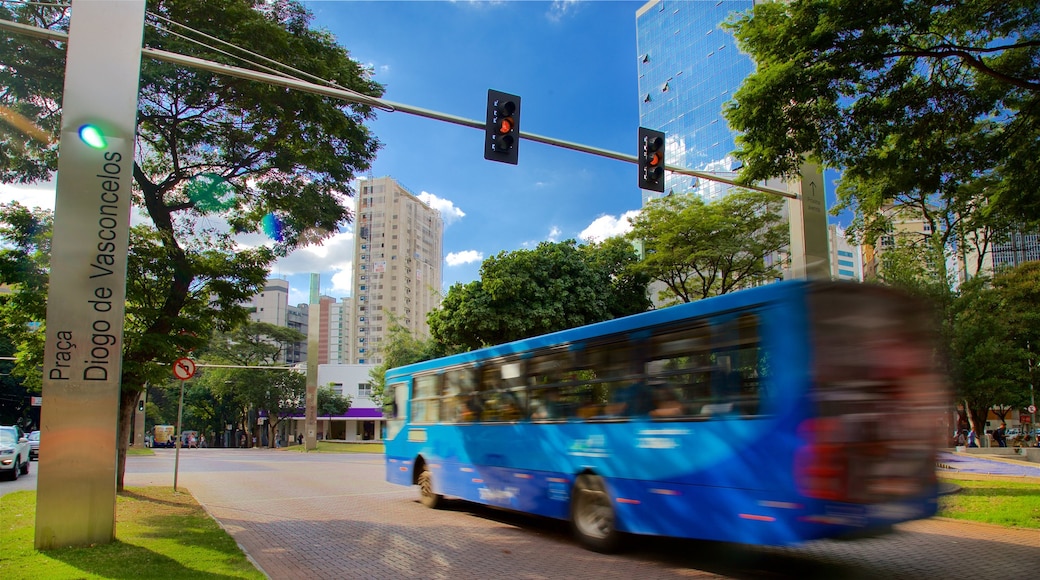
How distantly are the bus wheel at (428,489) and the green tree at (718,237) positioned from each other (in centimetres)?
1702

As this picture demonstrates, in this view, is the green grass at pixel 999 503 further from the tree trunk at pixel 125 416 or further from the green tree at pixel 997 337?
the tree trunk at pixel 125 416

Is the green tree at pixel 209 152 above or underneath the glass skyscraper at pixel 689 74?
underneath

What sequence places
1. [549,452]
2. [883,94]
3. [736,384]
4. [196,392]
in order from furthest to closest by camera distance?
[196,392]
[883,94]
[549,452]
[736,384]

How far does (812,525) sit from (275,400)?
58.4m

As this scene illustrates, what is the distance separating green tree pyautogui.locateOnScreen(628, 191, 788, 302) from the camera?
2703cm

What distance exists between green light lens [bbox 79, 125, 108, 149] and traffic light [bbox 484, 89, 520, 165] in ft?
16.2

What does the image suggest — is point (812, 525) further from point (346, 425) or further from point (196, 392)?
point (346, 425)

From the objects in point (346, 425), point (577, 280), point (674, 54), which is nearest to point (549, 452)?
point (577, 280)

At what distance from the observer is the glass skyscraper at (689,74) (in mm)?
50947

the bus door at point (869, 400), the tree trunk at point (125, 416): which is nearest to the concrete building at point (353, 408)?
the tree trunk at point (125, 416)

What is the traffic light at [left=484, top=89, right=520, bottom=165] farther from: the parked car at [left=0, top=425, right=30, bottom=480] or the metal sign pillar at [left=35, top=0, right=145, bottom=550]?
the parked car at [left=0, top=425, right=30, bottom=480]

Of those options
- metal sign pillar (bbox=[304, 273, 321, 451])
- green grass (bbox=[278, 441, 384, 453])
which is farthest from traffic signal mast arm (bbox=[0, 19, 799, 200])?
metal sign pillar (bbox=[304, 273, 321, 451])

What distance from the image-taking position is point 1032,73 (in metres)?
10.9

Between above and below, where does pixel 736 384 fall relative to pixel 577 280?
below
